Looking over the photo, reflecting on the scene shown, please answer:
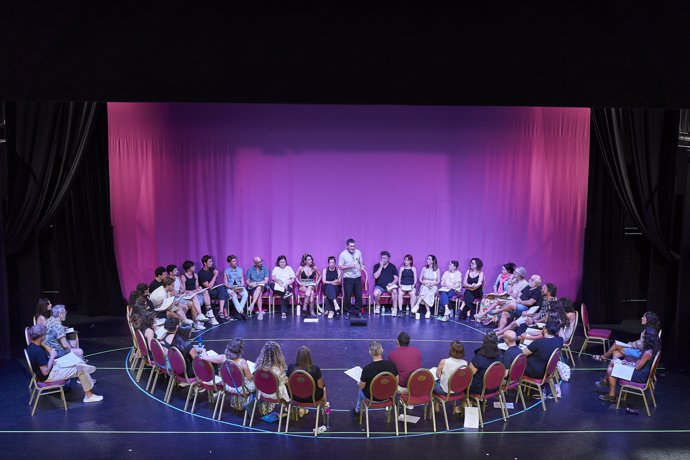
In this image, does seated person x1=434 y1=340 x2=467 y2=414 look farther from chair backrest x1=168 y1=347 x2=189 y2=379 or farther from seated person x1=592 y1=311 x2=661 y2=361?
chair backrest x1=168 y1=347 x2=189 y2=379

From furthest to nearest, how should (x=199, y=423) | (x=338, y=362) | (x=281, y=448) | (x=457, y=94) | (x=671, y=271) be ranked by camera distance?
(x=671, y=271) < (x=338, y=362) < (x=199, y=423) < (x=281, y=448) < (x=457, y=94)

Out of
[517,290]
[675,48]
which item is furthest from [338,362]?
[675,48]

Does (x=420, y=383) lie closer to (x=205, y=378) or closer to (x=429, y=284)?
(x=205, y=378)

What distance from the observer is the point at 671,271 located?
9.84 m

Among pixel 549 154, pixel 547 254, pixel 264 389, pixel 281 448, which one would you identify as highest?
pixel 549 154

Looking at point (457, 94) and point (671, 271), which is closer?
point (457, 94)

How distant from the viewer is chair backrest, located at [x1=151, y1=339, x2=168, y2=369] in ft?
24.3

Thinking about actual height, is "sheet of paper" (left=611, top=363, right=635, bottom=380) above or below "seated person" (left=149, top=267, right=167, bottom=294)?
below

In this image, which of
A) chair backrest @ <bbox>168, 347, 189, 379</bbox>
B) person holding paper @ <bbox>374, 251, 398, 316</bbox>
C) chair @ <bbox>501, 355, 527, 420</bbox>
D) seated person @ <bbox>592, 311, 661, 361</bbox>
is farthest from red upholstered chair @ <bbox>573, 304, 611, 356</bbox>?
chair backrest @ <bbox>168, 347, 189, 379</bbox>

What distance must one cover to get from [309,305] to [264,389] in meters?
5.01

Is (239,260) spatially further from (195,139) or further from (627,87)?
(627,87)

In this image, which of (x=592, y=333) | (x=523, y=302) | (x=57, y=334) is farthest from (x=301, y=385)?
(x=592, y=333)

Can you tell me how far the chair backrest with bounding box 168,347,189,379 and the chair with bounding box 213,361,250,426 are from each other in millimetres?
470

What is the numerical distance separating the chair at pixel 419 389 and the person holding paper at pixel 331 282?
463 centimetres
